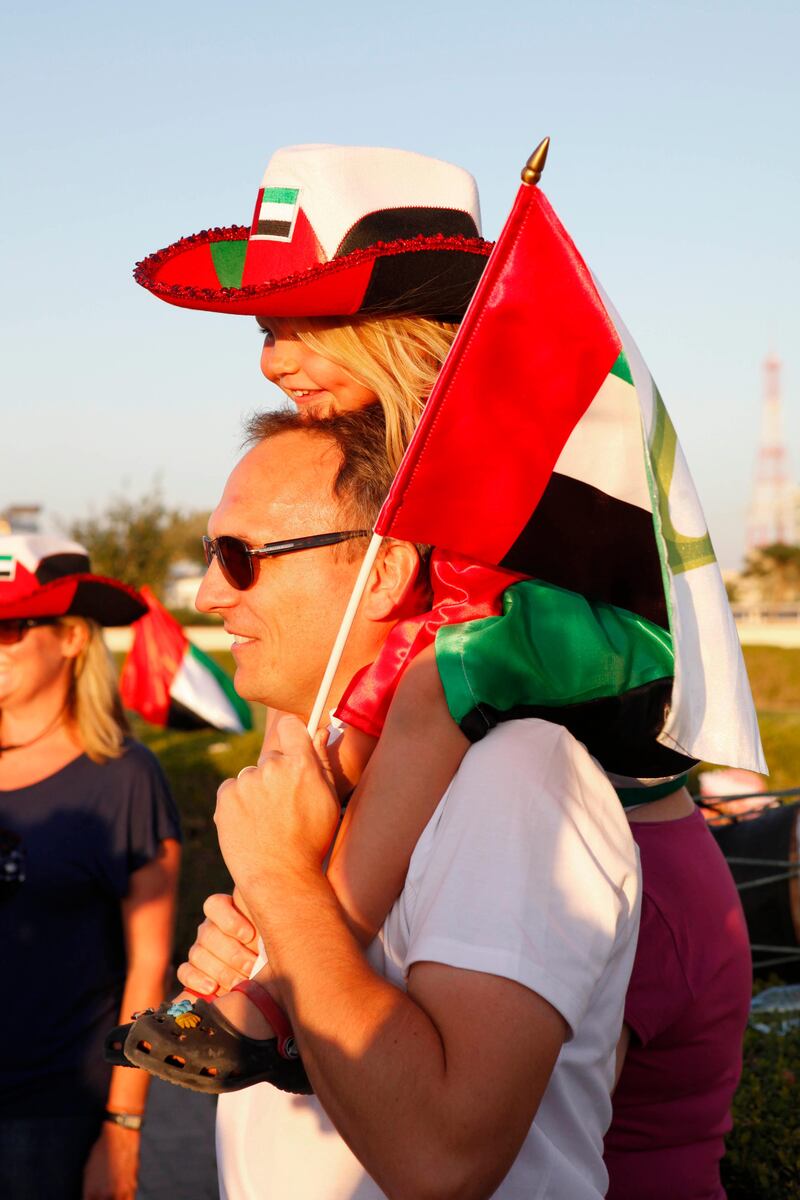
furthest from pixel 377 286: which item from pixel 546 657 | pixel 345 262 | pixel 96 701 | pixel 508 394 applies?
pixel 96 701

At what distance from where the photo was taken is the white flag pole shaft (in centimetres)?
206


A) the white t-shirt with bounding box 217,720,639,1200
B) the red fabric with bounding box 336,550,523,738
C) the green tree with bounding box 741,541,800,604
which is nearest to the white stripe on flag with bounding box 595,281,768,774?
the white t-shirt with bounding box 217,720,639,1200

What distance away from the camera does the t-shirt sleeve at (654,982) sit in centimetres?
217

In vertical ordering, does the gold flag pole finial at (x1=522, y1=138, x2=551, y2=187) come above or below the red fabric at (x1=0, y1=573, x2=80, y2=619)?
above

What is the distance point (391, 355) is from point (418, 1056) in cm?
128

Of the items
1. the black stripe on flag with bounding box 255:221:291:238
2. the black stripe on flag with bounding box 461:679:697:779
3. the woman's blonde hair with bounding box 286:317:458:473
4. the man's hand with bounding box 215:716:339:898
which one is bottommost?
the man's hand with bounding box 215:716:339:898

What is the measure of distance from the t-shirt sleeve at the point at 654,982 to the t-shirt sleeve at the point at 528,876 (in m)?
0.37

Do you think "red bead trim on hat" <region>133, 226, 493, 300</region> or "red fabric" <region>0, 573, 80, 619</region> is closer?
"red bead trim on hat" <region>133, 226, 493, 300</region>

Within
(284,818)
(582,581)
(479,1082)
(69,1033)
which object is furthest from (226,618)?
(69,1033)

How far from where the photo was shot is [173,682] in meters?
8.97

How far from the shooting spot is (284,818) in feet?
6.32

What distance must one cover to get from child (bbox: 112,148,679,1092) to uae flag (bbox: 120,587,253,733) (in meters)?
6.52

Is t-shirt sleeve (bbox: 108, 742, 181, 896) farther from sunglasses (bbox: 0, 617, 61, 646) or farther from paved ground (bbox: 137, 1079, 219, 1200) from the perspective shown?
paved ground (bbox: 137, 1079, 219, 1200)

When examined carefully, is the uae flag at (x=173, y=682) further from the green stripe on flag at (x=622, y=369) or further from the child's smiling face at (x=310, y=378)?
the green stripe on flag at (x=622, y=369)
